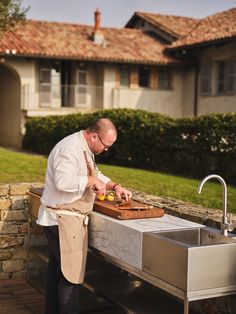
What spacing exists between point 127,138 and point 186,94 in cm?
1080

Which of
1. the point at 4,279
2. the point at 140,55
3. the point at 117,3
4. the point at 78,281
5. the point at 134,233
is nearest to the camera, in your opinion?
the point at 134,233

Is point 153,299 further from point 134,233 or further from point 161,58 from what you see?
point 161,58

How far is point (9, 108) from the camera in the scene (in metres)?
23.5

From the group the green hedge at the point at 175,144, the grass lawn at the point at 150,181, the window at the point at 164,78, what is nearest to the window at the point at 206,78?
the window at the point at 164,78

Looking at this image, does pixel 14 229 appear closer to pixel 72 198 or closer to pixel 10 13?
pixel 72 198

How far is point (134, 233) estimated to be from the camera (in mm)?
4285

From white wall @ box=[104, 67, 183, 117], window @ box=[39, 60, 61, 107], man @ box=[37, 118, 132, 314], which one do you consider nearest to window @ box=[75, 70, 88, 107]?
window @ box=[39, 60, 61, 107]

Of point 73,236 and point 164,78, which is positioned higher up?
point 164,78

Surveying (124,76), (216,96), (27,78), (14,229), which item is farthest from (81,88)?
(14,229)

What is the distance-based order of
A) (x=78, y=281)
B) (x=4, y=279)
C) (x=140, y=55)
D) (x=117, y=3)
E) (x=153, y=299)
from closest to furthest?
(x=78, y=281), (x=153, y=299), (x=4, y=279), (x=140, y=55), (x=117, y=3)

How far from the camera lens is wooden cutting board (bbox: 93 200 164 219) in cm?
462

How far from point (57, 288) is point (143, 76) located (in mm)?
19916

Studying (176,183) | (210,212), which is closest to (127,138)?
(176,183)

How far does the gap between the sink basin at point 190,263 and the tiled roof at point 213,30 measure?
1686 centimetres
